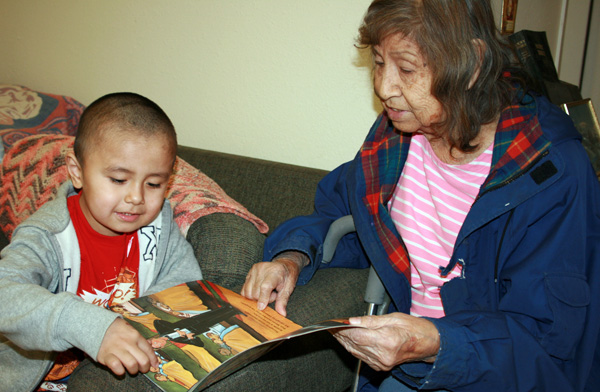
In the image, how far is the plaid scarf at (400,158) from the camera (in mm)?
1098

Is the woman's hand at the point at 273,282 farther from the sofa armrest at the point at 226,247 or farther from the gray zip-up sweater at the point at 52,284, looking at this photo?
the gray zip-up sweater at the point at 52,284

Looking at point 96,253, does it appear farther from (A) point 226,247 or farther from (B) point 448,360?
(B) point 448,360

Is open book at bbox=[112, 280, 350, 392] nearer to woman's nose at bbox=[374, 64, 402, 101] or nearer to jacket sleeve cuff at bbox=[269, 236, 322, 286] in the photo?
jacket sleeve cuff at bbox=[269, 236, 322, 286]

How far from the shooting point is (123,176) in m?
1.23

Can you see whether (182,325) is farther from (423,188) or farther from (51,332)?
(423,188)

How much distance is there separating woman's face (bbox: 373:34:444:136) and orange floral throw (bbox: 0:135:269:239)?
24.9 inches

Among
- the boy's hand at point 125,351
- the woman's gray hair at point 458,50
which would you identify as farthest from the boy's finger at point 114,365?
the woman's gray hair at point 458,50

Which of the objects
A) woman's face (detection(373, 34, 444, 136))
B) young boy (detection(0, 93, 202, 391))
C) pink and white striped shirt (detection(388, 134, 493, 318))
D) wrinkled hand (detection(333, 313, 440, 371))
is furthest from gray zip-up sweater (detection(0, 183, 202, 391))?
woman's face (detection(373, 34, 444, 136))

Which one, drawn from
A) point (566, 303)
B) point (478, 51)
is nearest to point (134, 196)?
point (478, 51)

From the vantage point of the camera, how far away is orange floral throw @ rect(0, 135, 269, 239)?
159 centimetres

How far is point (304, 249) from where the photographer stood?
52.6 inches

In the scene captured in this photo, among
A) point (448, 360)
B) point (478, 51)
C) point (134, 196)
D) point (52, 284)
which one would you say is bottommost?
point (52, 284)

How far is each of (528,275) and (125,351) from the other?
0.84 meters

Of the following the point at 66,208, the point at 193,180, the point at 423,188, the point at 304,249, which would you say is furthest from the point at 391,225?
the point at 66,208
